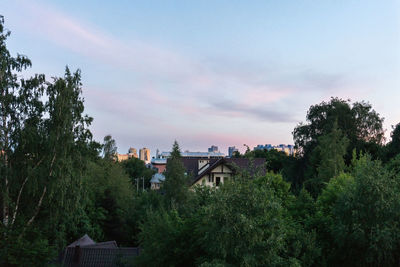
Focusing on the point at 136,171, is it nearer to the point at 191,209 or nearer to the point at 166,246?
the point at 191,209

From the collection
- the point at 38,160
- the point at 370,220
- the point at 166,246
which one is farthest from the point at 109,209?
the point at 370,220

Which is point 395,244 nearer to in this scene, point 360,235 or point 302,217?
point 360,235

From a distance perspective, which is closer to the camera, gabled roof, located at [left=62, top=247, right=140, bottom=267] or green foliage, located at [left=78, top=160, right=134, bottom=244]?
gabled roof, located at [left=62, top=247, right=140, bottom=267]

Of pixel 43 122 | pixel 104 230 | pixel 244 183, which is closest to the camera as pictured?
pixel 244 183

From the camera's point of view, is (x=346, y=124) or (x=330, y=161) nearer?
(x=330, y=161)

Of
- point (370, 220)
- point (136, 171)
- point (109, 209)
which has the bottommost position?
point (109, 209)

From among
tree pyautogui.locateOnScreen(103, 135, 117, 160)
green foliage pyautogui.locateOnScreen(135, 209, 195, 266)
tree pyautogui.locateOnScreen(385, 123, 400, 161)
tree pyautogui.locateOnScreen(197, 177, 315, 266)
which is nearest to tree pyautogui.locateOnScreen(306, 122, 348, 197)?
tree pyautogui.locateOnScreen(385, 123, 400, 161)

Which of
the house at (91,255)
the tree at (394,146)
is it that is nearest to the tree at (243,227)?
the house at (91,255)

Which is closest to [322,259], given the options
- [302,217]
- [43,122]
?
[302,217]

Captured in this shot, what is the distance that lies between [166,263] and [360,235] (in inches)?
341

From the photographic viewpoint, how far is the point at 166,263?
16578 mm

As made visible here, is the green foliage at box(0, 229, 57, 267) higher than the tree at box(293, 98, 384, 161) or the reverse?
the reverse

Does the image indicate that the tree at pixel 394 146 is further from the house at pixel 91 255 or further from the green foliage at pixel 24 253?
the green foliage at pixel 24 253

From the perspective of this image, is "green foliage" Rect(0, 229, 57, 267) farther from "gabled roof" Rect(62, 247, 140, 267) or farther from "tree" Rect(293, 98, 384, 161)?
"tree" Rect(293, 98, 384, 161)
